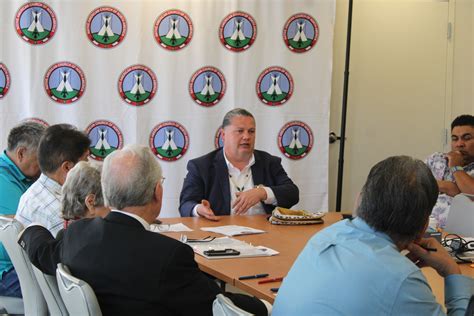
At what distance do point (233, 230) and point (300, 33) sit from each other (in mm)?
2538

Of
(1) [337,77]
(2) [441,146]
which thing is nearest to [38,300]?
(1) [337,77]

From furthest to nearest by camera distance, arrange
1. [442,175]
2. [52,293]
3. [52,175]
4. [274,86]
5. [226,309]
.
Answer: [274,86]
[442,175]
[52,175]
[52,293]
[226,309]

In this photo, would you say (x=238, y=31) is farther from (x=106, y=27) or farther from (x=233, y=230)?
(x=233, y=230)

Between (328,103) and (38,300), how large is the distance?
344 centimetres

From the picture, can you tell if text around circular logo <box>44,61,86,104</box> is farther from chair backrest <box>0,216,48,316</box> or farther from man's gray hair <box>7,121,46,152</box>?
chair backrest <box>0,216,48,316</box>

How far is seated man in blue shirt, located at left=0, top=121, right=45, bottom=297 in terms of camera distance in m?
3.47

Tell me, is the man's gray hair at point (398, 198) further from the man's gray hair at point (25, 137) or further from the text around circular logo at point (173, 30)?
the text around circular logo at point (173, 30)

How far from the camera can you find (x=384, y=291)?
156cm

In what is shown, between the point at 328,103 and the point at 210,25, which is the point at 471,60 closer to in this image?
the point at 328,103

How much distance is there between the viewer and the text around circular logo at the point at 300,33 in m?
5.52

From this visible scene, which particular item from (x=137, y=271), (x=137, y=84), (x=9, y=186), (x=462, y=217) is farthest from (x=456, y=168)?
(x=137, y=271)

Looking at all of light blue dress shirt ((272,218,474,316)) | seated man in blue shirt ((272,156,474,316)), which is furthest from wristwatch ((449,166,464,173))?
light blue dress shirt ((272,218,474,316))

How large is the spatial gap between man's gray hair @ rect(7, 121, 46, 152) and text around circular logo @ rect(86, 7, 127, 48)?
4.76 ft

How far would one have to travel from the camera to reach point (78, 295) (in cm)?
201
